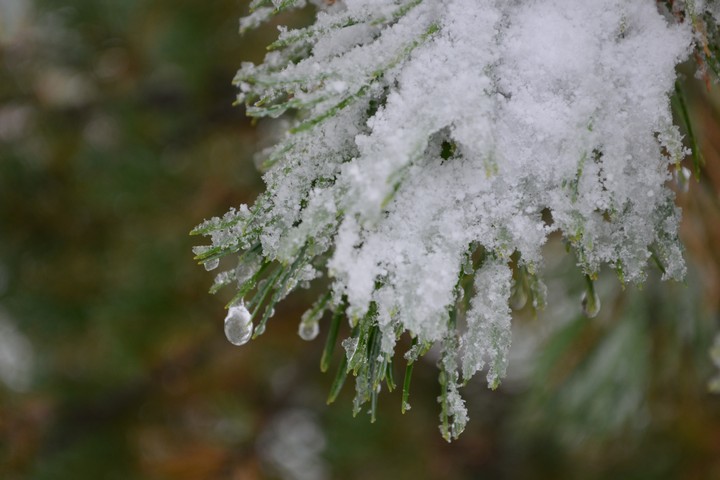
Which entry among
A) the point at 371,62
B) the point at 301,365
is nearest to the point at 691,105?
the point at 371,62

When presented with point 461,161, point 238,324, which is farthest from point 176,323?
point 461,161

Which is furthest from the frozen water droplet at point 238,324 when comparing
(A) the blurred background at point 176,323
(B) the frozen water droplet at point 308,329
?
(A) the blurred background at point 176,323

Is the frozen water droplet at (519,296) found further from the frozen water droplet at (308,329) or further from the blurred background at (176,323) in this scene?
the blurred background at (176,323)

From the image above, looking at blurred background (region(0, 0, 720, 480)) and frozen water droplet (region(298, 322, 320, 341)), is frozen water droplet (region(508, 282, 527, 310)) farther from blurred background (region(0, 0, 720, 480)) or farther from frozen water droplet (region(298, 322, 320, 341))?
blurred background (region(0, 0, 720, 480))

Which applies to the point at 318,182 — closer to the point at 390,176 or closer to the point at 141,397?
the point at 390,176

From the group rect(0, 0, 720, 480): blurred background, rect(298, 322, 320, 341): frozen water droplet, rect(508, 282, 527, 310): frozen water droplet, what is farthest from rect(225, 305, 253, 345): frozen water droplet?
rect(0, 0, 720, 480): blurred background

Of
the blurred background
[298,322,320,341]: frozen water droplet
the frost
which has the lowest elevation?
the blurred background
